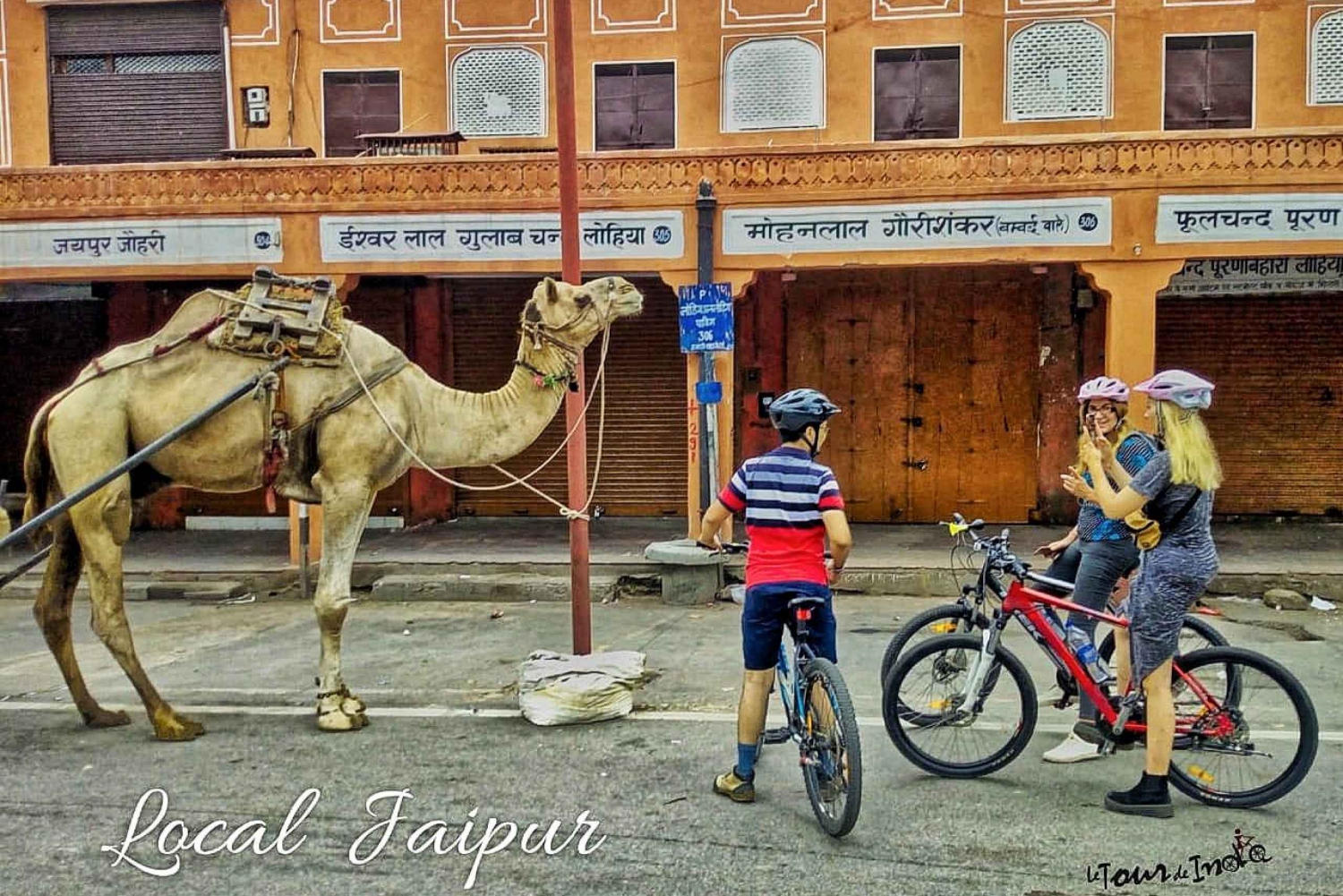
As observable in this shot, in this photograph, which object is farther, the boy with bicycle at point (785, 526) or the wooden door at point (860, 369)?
the wooden door at point (860, 369)

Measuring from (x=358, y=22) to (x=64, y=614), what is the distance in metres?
11.4

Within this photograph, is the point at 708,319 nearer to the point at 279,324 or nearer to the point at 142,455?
the point at 279,324

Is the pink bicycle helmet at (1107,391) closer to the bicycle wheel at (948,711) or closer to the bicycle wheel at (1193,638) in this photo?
the bicycle wheel at (1193,638)

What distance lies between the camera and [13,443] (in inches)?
658

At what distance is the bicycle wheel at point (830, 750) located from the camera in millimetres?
4562

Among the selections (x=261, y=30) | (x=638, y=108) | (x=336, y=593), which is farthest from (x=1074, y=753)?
(x=261, y=30)

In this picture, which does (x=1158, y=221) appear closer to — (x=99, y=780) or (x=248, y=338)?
(x=248, y=338)

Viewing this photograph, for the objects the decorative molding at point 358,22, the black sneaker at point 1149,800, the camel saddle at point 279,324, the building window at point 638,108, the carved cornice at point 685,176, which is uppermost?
the decorative molding at point 358,22

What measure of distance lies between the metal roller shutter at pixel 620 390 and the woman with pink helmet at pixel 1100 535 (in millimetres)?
9840

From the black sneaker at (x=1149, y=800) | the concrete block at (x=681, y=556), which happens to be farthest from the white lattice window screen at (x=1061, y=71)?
the black sneaker at (x=1149, y=800)

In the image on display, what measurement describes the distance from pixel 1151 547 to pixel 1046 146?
25.3 feet

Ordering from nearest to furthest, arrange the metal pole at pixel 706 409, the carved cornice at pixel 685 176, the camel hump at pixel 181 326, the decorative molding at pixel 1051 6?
the camel hump at pixel 181 326 → the carved cornice at pixel 685 176 → the metal pole at pixel 706 409 → the decorative molding at pixel 1051 6

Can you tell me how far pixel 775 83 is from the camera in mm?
15328

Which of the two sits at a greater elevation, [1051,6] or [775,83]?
[1051,6]
